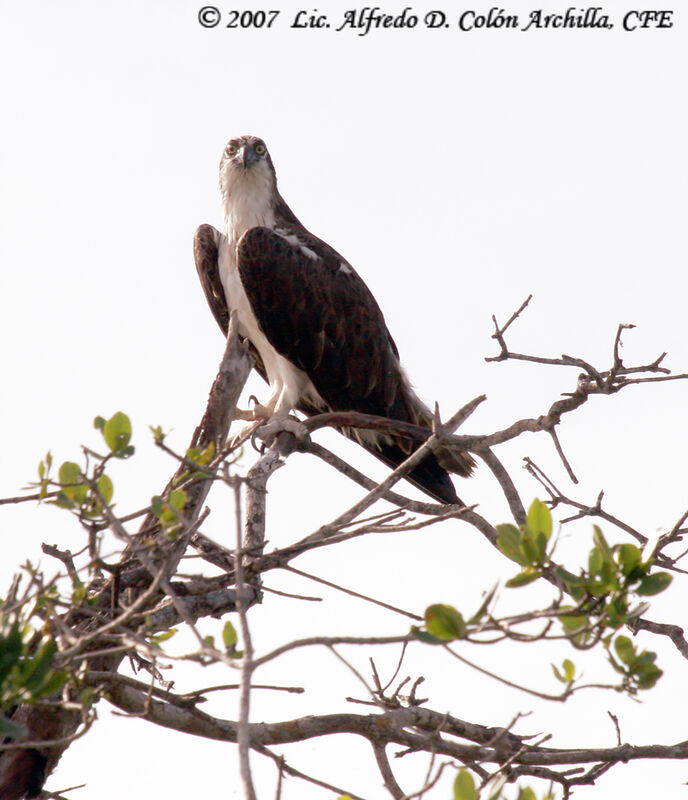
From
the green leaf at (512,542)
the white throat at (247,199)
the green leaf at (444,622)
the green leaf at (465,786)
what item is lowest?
the green leaf at (465,786)

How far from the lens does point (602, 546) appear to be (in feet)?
10.1

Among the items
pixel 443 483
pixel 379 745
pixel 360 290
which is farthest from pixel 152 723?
pixel 360 290

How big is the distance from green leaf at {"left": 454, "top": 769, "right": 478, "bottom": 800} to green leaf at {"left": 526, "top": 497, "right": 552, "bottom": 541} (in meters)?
0.65

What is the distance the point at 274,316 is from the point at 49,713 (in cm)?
388

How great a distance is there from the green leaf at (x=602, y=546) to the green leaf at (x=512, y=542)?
192mm

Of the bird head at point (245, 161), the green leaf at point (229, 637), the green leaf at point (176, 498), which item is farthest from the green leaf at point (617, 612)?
the bird head at point (245, 161)

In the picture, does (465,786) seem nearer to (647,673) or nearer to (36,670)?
(647,673)

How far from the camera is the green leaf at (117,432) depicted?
347 centimetres

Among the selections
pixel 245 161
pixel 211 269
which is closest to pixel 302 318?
pixel 211 269

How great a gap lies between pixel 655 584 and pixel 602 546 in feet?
0.56

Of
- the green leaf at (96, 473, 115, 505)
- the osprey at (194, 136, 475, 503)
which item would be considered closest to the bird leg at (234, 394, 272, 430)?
the osprey at (194, 136, 475, 503)

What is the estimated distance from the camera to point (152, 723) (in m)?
4.54

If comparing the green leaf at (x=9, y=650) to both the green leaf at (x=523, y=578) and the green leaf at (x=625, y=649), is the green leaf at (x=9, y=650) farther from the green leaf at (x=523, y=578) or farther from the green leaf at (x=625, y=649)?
the green leaf at (x=625, y=649)

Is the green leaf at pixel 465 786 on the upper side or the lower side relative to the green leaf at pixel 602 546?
lower
